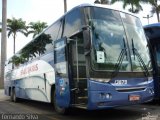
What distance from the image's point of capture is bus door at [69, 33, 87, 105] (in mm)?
10184

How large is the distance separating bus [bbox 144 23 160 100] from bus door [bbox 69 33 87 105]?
13.7ft

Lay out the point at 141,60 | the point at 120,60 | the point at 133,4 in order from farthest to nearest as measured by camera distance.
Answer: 1. the point at 133,4
2. the point at 141,60
3. the point at 120,60

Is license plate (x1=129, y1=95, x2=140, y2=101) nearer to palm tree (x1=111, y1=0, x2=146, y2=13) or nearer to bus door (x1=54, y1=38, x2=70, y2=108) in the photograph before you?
bus door (x1=54, y1=38, x2=70, y2=108)

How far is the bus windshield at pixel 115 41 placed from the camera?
9.59 meters

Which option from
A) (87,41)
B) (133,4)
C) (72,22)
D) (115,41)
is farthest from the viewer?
(133,4)

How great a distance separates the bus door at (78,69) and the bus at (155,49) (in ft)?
13.7

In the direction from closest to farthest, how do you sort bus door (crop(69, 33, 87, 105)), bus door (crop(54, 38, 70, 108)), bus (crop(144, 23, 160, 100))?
bus door (crop(69, 33, 87, 105)) < bus door (crop(54, 38, 70, 108)) < bus (crop(144, 23, 160, 100))

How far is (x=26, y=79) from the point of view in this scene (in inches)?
683

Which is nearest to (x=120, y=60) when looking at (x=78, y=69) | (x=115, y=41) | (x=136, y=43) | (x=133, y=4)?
(x=115, y=41)

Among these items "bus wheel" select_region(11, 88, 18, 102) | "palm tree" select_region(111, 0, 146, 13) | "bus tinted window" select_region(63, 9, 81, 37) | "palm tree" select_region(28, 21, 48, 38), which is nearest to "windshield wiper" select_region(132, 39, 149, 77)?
"bus tinted window" select_region(63, 9, 81, 37)

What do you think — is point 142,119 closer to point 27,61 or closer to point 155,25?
point 155,25

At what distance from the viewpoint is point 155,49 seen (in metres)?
13.5

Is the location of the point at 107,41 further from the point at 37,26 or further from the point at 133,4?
the point at 37,26

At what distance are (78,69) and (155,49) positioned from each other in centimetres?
443
